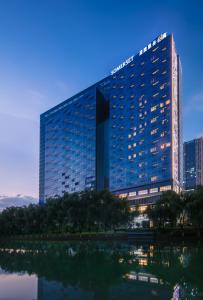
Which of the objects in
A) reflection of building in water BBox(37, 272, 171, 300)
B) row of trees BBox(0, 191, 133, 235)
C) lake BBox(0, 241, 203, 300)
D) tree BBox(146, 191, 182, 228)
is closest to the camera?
reflection of building in water BBox(37, 272, 171, 300)

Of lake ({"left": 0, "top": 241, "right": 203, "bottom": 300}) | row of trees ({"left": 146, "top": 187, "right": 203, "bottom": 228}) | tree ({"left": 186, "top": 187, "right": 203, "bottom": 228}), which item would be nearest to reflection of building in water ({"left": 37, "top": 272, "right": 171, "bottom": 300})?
lake ({"left": 0, "top": 241, "right": 203, "bottom": 300})

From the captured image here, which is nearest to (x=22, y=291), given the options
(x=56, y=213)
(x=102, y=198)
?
(x=102, y=198)

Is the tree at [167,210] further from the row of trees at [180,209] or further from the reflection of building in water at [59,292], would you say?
the reflection of building in water at [59,292]

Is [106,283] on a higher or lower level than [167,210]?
lower

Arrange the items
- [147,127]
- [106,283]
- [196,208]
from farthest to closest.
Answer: [147,127] → [196,208] → [106,283]

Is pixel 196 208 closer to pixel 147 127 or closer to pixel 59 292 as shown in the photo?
pixel 59 292

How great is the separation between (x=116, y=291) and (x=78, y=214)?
7783 centimetres

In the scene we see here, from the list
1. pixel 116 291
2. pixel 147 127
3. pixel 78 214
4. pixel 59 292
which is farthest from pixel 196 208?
pixel 147 127

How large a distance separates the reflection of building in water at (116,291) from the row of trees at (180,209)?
162 ft

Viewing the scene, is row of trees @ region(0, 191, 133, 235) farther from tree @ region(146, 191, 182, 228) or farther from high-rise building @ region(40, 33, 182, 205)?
high-rise building @ region(40, 33, 182, 205)

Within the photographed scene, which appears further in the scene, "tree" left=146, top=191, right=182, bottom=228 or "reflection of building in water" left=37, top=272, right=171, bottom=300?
"tree" left=146, top=191, right=182, bottom=228

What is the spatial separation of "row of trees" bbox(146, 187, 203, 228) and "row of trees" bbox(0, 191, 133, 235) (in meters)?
14.0

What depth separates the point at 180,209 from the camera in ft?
249

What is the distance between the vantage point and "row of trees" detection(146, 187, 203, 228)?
6950 cm
